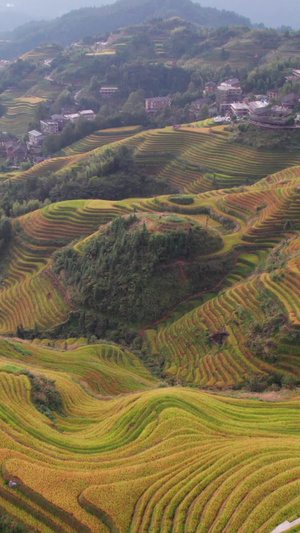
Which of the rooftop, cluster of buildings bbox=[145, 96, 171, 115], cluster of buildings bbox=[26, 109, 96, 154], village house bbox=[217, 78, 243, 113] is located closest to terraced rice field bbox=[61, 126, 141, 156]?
cluster of buildings bbox=[26, 109, 96, 154]

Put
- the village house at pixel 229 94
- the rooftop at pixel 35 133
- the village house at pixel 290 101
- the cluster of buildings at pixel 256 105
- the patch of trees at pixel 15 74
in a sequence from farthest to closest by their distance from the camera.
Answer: the patch of trees at pixel 15 74
the rooftop at pixel 35 133
the village house at pixel 229 94
the village house at pixel 290 101
the cluster of buildings at pixel 256 105

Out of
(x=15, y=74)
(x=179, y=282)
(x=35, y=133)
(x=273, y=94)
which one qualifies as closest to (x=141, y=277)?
(x=179, y=282)

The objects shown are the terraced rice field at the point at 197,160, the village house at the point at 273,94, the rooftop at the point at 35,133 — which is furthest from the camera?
the rooftop at the point at 35,133

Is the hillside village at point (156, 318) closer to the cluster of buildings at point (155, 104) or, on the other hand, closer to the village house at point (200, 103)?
the village house at point (200, 103)

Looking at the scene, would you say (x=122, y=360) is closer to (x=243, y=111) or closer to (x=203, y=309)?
(x=203, y=309)

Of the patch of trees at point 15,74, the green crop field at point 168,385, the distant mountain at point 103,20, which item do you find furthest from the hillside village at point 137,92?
the distant mountain at point 103,20
